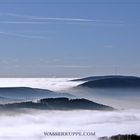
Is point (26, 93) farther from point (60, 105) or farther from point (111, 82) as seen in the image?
point (111, 82)

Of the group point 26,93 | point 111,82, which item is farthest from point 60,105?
point 111,82

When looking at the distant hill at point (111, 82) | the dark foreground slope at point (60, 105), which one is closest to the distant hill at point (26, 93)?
the dark foreground slope at point (60, 105)

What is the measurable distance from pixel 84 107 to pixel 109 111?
0.80ft

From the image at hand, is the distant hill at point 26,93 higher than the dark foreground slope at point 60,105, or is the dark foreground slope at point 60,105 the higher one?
the distant hill at point 26,93

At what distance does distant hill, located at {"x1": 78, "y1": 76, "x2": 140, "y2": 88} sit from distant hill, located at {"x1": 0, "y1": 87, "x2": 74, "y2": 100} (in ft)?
0.74

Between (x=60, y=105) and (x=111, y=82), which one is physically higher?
(x=111, y=82)

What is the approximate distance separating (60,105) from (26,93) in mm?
327

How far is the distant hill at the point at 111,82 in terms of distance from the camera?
7772 millimetres

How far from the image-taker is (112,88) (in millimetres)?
7855

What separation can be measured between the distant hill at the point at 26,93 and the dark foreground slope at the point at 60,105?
0.05 meters

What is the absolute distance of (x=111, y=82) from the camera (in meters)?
7.78

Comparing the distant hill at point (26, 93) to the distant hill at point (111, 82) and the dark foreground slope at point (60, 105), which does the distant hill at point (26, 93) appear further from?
the distant hill at point (111, 82)

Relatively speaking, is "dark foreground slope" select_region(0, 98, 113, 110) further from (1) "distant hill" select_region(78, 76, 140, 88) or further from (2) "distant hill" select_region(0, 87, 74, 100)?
(1) "distant hill" select_region(78, 76, 140, 88)

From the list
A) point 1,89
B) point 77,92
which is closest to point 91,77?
point 77,92
